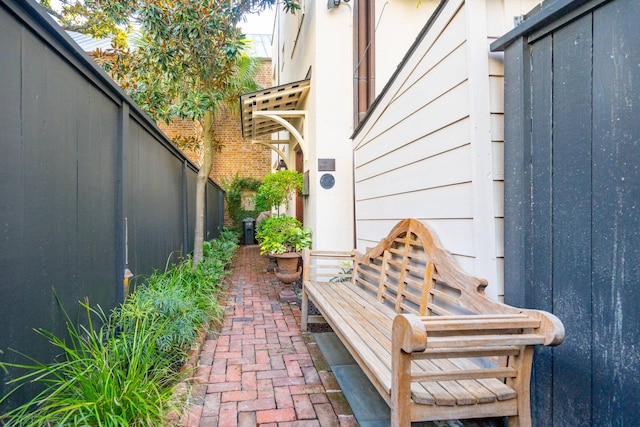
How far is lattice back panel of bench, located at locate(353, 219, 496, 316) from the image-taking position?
1.74m

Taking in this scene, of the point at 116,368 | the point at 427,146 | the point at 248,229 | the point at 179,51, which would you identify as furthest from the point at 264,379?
the point at 248,229

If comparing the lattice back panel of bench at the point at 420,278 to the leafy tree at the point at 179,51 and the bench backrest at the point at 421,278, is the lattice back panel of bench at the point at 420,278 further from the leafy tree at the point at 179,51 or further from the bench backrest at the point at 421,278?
the leafy tree at the point at 179,51

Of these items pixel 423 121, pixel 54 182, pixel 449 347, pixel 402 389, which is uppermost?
pixel 423 121

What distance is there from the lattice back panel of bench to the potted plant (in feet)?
5.98

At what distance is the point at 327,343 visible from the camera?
312cm

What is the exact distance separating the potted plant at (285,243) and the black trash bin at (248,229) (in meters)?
6.83

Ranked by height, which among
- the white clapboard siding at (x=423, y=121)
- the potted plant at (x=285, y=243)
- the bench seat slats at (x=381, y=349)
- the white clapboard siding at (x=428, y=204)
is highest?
the white clapboard siding at (x=423, y=121)

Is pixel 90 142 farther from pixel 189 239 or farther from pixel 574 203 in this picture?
pixel 189 239

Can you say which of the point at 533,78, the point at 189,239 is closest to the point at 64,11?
the point at 189,239

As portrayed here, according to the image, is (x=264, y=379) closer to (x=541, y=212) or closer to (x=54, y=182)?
(x=54, y=182)

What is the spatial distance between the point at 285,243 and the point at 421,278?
10.3ft

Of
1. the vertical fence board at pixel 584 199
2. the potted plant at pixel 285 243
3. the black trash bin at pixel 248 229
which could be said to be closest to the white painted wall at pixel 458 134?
the vertical fence board at pixel 584 199

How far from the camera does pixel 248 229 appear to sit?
39.8 ft

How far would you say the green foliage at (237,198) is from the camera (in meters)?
12.8
